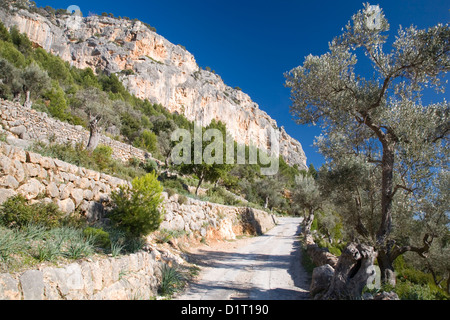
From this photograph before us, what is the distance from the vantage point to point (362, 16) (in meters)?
8.39

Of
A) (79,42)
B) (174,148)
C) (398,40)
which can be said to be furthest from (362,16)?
(79,42)

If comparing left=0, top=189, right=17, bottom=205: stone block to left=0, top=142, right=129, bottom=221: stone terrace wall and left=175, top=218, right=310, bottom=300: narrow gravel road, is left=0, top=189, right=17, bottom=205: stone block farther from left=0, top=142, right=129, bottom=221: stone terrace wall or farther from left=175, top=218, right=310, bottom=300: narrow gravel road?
left=175, top=218, right=310, bottom=300: narrow gravel road

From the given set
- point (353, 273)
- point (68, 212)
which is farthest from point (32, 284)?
point (353, 273)

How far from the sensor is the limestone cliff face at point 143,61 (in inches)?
2400

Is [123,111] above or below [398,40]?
above

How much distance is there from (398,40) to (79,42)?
8443cm

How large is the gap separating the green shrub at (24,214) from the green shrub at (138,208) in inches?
96.2

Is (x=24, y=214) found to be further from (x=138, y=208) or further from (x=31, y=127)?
(x=31, y=127)

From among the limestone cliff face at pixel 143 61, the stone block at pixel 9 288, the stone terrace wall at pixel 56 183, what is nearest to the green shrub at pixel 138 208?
the stone terrace wall at pixel 56 183

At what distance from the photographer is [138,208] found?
8.13 meters

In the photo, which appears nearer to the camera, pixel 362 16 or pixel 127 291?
pixel 127 291

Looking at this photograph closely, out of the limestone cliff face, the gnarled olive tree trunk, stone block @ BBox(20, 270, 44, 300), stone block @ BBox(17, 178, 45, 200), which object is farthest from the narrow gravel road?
the limestone cliff face

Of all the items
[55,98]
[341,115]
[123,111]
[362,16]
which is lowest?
[341,115]

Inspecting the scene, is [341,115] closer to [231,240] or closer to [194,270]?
[194,270]
